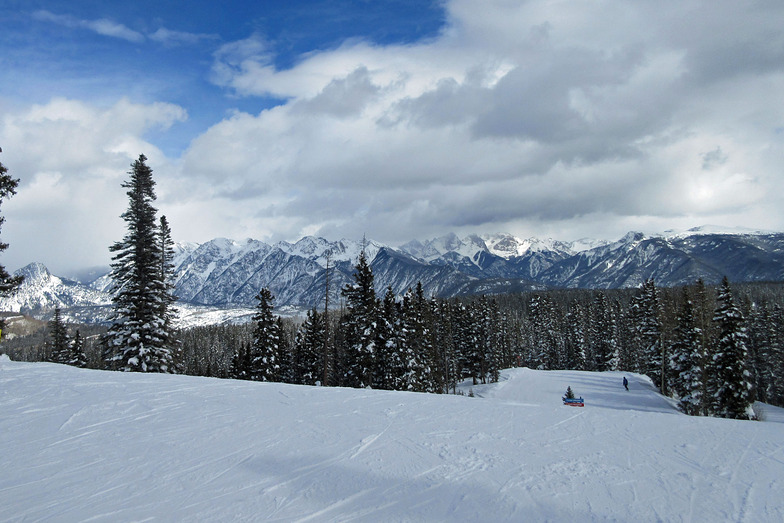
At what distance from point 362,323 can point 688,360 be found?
2776cm

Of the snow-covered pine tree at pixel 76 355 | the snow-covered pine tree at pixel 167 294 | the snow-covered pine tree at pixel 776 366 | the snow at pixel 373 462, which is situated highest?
the snow-covered pine tree at pixel 167 294

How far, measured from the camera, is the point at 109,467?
7.91 m

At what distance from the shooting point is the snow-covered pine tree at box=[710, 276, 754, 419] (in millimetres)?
31109

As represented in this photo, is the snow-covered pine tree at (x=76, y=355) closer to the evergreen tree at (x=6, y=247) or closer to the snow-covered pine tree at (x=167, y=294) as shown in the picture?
the snow-covered pine tree at (x=167, y=294)

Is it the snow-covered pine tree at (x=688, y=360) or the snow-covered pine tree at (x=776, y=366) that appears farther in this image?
the snow-covered pine tree at (x=776, y=366)

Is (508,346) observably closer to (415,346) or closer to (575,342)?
(575,342)

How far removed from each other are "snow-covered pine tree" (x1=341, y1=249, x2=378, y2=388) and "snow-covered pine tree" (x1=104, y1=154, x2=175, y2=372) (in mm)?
13228

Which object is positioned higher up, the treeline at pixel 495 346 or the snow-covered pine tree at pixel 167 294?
the snow-covered pine tree at pixel 167 294

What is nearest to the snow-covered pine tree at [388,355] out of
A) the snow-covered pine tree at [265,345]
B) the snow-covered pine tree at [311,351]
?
the snow-covered pine tree at [265,345]

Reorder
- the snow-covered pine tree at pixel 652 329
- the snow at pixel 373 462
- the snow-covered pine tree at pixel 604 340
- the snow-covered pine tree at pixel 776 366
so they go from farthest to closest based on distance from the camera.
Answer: the snow-covered pine tree at pixel 604 340, the snow-covered pine tree at pixel 776 366, the snow-covered pine tree at pixel 652 329, the snow at pixel 373 462

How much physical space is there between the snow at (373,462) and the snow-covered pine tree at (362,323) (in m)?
20.3

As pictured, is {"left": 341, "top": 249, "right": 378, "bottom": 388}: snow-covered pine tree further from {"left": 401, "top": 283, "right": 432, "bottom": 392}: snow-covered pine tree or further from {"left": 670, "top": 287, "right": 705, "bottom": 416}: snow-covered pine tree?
{"left": 670, "top": 287, "right": 705, "bottom": 416}: snow-covered pine tree

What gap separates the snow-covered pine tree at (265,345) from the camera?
39.3 metres

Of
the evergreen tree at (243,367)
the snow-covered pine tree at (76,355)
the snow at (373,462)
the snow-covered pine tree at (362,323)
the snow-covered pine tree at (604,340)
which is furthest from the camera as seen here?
the snow-covered pine tree at (604,340)
